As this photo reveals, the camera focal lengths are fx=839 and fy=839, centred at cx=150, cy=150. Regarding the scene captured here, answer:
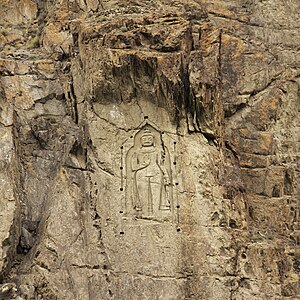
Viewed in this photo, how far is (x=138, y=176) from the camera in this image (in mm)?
21078

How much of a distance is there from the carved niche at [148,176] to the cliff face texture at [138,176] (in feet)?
0.08

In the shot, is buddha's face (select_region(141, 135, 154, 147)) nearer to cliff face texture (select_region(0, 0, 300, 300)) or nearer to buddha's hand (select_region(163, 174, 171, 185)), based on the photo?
cliff face texture (select_region(0, 0, 300, 300))

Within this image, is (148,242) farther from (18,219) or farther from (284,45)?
(284,45)

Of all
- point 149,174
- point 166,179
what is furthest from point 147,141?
point 166,179

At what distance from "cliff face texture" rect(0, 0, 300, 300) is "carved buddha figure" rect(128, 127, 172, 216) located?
0.08ft

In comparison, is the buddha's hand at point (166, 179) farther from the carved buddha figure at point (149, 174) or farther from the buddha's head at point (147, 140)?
the buddha's head at point (147, 140)

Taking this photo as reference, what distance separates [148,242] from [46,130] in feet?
13.3

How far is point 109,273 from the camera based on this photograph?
20.2 meters

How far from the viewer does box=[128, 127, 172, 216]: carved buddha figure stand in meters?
20.9

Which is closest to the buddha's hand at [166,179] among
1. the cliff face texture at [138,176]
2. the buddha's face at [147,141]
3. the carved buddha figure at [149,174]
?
the carved buddha figure at [149,174]

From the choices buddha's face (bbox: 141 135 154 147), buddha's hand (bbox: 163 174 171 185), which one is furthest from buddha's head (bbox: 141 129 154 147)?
buddha's hand (bbox: 163 174 171 185)

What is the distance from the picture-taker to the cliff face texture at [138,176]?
2016 cm

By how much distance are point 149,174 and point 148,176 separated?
56 millimetres

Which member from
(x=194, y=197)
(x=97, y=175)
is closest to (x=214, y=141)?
(x=194, y=197)
